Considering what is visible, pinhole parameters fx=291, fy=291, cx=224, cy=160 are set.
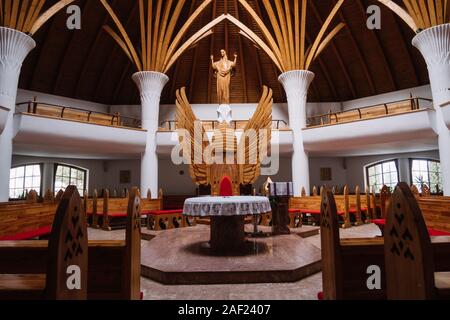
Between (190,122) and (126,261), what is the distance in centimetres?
404

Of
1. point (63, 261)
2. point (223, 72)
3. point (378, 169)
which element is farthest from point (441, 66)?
point (63, 261)

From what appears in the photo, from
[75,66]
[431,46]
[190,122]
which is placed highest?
[75,66]

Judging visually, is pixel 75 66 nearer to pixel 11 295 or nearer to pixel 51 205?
pixel 51 205

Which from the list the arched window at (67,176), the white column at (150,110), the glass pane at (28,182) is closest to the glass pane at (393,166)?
the white column at (150,110)

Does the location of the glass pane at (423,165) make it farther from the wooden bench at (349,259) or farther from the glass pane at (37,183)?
the glass pane at (37,183)

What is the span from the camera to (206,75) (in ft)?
55.0

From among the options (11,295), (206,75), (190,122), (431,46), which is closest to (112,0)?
(206,75)

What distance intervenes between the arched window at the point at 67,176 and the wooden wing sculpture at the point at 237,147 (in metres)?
11.6

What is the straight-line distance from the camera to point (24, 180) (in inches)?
562

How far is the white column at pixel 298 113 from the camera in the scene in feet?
39.7

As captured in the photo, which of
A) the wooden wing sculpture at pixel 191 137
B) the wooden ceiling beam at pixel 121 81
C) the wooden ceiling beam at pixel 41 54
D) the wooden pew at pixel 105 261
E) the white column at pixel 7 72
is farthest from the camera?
the wooden ceiling beam at pixel 121 81

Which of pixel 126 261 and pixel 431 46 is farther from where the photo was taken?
pixel 431 46

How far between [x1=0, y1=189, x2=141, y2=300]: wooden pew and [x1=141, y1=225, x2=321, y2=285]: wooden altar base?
1057mm

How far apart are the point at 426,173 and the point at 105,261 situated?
16247mm
